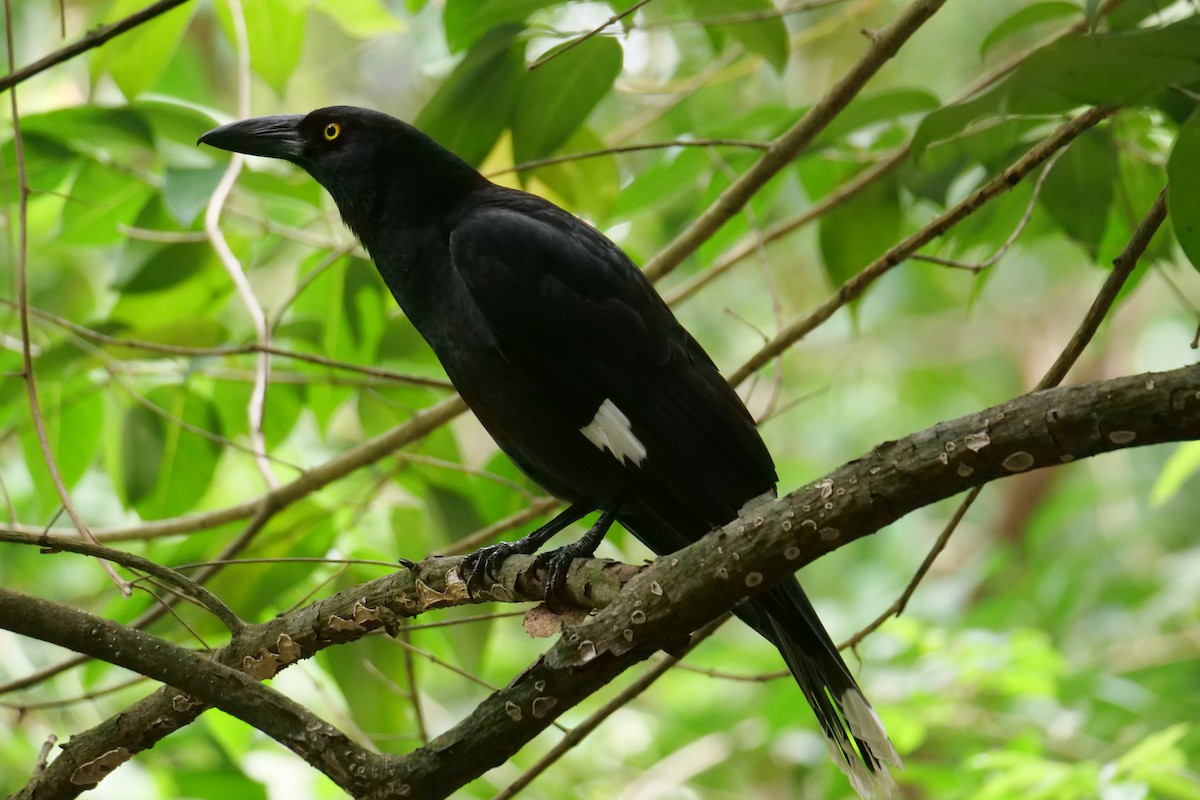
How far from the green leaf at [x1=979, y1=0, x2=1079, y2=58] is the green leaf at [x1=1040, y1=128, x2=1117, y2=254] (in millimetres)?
323

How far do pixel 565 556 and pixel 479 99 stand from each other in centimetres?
132

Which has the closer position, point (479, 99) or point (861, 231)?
point (479, 99)

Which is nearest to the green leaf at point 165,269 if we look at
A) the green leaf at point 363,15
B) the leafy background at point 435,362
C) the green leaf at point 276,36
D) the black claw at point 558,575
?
the leafy background at point 435,362

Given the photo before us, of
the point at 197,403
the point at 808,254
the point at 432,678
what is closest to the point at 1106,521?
the point at 808,254

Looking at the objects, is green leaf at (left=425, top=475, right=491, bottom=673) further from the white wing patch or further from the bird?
the white wing patch

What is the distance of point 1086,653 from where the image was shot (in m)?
5.94

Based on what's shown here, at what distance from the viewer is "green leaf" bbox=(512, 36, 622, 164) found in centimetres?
278

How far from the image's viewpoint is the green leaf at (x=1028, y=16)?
251 cm

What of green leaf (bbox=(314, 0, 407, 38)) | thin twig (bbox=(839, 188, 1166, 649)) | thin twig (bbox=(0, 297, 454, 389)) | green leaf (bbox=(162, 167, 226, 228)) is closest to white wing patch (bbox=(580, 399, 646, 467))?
thin twig (bbox=(0, 297, 454, 389))

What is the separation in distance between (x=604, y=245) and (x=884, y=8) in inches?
193

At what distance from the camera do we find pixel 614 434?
8.34ft

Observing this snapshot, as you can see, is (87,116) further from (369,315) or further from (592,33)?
(592,33)

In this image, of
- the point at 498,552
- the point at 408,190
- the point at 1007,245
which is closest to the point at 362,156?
the point at 408,190

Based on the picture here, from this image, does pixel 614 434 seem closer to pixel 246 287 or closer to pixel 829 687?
pixel 829 687
